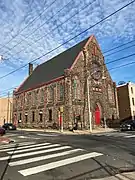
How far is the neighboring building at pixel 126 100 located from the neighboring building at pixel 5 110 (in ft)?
91.3

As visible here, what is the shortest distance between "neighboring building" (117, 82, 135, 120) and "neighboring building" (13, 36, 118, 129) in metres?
3.88

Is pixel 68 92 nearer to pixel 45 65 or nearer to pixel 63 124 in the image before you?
pixel 63 124

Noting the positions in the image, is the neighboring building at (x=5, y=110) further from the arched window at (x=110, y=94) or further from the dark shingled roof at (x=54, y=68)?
the arched window at (x=110, y=94)

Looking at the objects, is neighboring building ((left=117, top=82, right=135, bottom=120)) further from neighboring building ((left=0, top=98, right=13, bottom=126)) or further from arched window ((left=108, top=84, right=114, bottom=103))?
neighboring building ((left=0, top=98, right=13, bottom=126))

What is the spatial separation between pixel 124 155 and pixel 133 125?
64.1 ft

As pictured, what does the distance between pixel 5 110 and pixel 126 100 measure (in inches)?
1226

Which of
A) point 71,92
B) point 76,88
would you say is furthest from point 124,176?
point 76,88

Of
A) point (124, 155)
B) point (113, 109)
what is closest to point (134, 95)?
point (113, 109)

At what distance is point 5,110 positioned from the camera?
54.5 meters

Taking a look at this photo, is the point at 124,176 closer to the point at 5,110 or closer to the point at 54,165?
the point at 54,165

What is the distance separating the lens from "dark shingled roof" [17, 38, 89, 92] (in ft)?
120

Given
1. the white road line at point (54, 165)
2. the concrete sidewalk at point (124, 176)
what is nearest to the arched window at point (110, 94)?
the white road line at point (54, 165)

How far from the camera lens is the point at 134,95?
143 ft

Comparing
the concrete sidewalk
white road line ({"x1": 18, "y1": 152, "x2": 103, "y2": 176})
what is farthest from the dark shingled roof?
the concrete sidewalk
